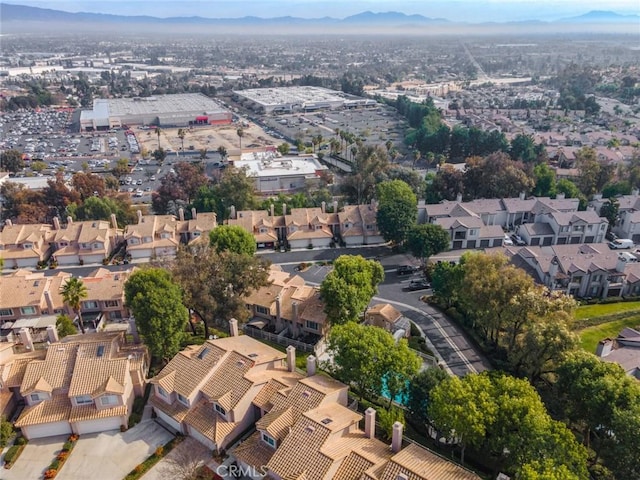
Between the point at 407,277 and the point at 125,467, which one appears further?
the point at 407,277

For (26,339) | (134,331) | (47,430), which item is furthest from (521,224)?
(47,430)

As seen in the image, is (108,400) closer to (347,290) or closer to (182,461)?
(182,461)

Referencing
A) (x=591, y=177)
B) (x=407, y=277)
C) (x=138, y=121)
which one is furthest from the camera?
(x=138, y=121)

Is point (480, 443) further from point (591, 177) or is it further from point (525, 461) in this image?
point (591, 177)

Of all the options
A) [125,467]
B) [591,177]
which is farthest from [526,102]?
[125,467]

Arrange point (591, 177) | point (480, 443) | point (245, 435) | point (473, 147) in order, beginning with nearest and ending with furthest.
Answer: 1. point (480, 443)
2. point (245, 435)
3. point (591, 177)
4. point (473, 147)

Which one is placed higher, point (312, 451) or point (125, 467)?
point (312, 451)

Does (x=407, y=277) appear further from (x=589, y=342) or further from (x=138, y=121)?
(x=138, y=121)
